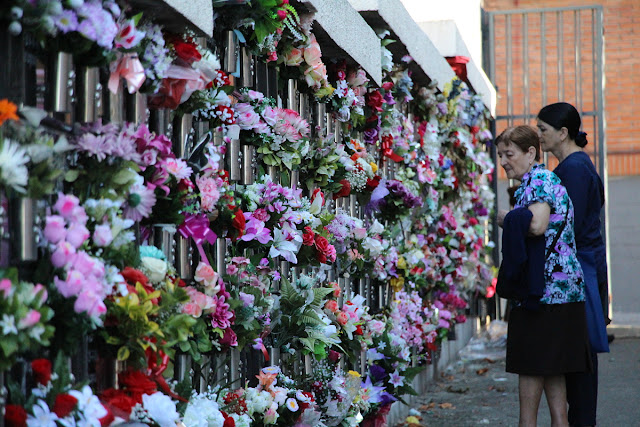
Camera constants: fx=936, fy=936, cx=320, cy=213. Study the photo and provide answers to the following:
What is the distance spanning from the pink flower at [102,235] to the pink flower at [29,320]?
295 mm

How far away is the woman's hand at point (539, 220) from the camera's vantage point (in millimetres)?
3830

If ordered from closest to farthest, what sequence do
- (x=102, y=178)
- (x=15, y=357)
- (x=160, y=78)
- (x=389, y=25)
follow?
1. (x=15, y=357)
2. (x=102, y=178)
3. (x=160, y=78)
4. (x=389, y=25)

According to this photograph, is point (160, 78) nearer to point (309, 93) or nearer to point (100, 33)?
point (100, 33)

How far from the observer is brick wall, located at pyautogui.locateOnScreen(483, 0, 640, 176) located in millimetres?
12297

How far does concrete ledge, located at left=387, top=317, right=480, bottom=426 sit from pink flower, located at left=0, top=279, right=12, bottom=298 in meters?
3.28

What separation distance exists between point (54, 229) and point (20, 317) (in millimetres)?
237

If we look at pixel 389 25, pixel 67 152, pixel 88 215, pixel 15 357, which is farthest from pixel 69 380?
pixel 389 25

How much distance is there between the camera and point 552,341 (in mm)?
3898

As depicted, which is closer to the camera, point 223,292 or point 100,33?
point 100,33

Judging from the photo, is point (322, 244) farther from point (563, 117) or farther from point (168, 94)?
point (563, 117)

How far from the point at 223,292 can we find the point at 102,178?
0.77 metres

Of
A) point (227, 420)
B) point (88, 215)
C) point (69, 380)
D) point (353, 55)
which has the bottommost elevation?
point (227, 420)

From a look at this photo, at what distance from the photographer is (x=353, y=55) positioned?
13.6ft

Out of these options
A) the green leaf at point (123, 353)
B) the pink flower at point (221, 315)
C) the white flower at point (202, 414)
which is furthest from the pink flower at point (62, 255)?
the pink flower at point (221, 315)
